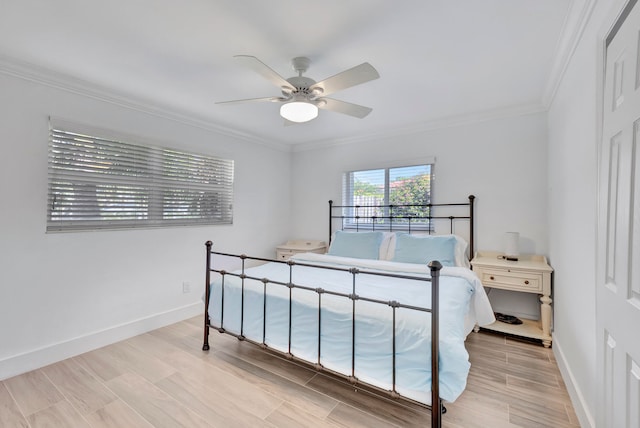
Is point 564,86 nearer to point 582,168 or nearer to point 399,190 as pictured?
point 582,168

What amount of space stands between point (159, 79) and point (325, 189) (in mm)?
2681

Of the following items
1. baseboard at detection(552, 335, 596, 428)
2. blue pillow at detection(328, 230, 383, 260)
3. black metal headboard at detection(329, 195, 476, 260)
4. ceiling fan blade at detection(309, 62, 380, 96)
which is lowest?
baseboard at detection(552, 335, 596, 428)

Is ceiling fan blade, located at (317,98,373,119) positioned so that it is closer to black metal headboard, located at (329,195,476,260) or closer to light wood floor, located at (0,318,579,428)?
black metal headboard, located at (329,195,476,260)

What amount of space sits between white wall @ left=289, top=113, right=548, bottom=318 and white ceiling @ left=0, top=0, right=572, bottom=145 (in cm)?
41

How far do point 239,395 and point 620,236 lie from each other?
2.26 m

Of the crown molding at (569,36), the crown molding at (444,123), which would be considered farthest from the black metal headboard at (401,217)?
the crown molding at (569,36)

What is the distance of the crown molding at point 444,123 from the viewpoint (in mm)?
3102

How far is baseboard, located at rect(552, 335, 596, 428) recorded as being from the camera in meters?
1.58

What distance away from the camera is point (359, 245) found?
353 centimetres

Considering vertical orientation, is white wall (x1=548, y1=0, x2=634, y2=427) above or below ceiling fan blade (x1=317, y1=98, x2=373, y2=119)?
below

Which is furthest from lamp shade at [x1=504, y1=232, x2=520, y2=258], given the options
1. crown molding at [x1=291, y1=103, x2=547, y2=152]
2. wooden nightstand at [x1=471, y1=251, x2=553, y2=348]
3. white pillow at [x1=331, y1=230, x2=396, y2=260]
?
crown molding at [x1=291, y1=103, x2=547, y2=152]

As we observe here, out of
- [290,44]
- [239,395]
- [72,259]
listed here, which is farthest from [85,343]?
[290,44]

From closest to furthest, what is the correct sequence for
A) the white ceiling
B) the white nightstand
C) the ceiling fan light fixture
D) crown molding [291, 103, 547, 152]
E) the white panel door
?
the white panel door
the white ceiling
the ceiling fan light fixture
crown molding [291, 103, 547, 152]
the white nightstand

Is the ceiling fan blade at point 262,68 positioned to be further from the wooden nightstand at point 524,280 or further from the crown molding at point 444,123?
the wooden nightstand at point 524,280
